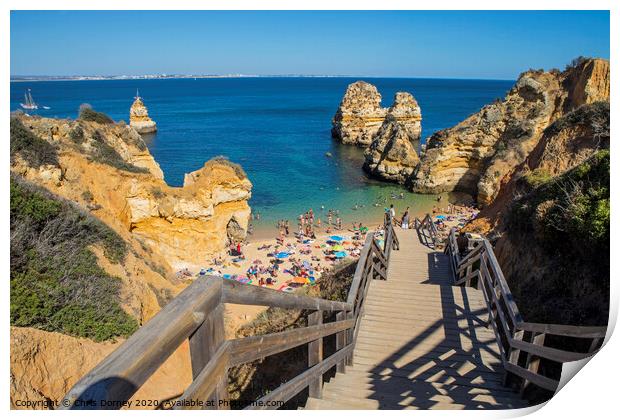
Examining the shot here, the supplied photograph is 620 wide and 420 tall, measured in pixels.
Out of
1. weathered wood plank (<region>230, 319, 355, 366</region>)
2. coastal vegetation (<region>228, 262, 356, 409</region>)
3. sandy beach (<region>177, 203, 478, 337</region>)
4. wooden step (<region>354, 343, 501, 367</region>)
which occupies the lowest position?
sandy beach (<region>177, 203, 478, 337</region>)

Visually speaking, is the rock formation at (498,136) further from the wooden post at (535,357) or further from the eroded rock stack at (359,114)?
the wooden post at (535,357)

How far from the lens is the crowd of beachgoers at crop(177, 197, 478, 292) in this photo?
58.4 ft

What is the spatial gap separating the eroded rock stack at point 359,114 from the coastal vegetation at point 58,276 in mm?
49870

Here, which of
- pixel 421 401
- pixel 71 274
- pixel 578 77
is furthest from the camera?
pixel 578 77

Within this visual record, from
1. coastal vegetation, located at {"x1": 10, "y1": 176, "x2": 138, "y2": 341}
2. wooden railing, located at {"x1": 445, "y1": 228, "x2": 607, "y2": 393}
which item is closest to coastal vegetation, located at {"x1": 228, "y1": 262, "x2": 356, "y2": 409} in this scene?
coastal vegetation, located at {"x1": 10, "y1": 176, "x2": 138, "y2": 341}

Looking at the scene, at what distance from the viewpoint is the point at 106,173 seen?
1445 cm

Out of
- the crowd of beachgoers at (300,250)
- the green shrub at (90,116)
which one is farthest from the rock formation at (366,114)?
the green shrub at (90,116)

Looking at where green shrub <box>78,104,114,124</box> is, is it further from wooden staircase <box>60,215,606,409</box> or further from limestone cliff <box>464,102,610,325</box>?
limestone cliff <box>464,102,610,325</box>

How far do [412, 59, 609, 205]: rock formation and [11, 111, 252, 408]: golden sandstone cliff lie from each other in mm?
17607

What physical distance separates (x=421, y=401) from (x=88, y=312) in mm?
4654
